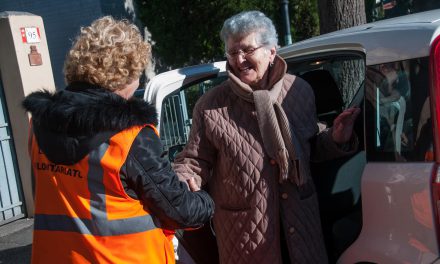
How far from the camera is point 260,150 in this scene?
252 cm

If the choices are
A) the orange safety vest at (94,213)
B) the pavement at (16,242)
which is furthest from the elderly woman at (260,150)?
the pavement at (16,242)

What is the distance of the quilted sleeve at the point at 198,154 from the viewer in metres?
2.63

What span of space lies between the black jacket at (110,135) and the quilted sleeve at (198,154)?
51 cm

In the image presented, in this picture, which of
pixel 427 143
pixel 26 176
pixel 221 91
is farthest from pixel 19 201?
pixel 427 143

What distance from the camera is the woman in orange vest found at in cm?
197

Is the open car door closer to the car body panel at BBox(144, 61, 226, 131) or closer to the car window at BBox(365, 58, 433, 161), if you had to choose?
the car body panel at BBox(144, 61, 226, 131)

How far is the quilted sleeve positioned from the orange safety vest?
1.84ft

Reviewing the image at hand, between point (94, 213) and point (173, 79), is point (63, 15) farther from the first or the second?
point (94, 213)

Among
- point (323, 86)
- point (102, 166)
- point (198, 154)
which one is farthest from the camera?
point (323, 86)

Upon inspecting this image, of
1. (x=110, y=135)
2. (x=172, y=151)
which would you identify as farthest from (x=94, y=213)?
(x=172, y=151)

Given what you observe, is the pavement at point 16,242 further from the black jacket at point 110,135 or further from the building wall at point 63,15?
the building wall at point 63,15

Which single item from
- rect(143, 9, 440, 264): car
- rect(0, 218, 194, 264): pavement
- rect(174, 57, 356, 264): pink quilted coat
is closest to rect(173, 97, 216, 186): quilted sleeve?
rect(174, 57, 356, 264): pink quilted coat

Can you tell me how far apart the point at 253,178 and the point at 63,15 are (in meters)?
10.0

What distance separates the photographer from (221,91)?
2697 mm
